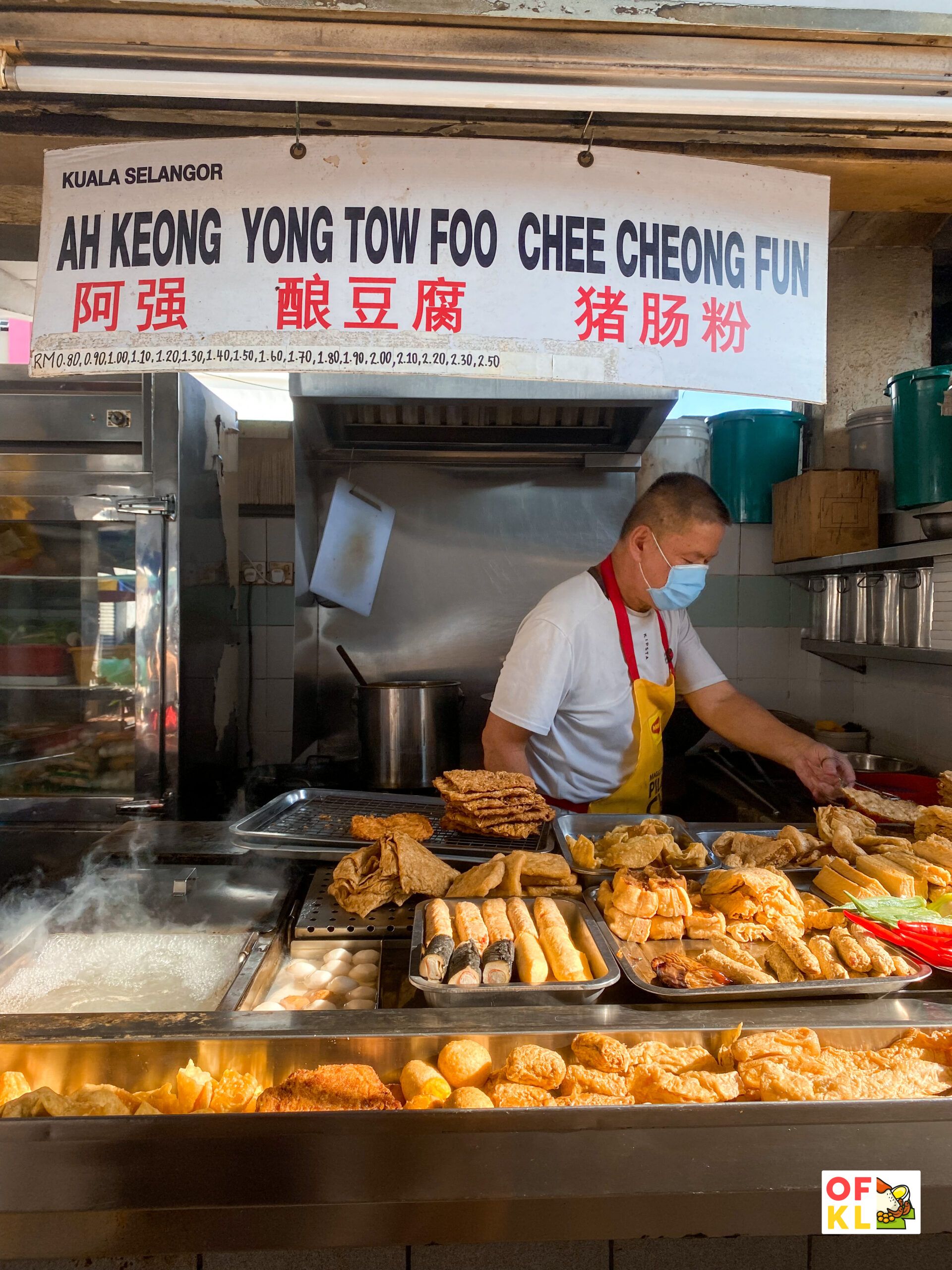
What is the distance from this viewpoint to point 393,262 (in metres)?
1.57

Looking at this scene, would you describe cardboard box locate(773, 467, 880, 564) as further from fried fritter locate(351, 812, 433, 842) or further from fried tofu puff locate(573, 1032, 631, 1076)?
fried tofu puff locate(573, 1032, 631, 1076)

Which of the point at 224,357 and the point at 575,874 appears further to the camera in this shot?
the point at 575,874

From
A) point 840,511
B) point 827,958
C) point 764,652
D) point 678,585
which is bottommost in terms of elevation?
point 827,958

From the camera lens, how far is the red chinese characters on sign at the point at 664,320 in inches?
63.9

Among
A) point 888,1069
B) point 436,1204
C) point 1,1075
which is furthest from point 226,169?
point 888,1069

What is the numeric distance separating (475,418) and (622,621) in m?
1.31

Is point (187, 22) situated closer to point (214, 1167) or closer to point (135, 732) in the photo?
point (214, 1167)

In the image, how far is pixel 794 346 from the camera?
168cm

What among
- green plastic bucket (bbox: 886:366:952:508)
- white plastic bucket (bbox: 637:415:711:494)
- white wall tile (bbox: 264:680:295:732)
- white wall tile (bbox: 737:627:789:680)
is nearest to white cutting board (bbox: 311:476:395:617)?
white wall tile (bbox: 264:680:295:732)

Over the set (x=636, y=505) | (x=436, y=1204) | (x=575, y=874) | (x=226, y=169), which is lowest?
(x=436, y=1204)

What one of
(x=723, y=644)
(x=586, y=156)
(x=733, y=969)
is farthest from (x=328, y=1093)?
(x=723, y=644)

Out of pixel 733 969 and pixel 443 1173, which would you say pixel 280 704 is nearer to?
pixel 733 969

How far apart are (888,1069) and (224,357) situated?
159 cm

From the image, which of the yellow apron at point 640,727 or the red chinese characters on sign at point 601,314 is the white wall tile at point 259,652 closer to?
the yellow apron at point 640,727
